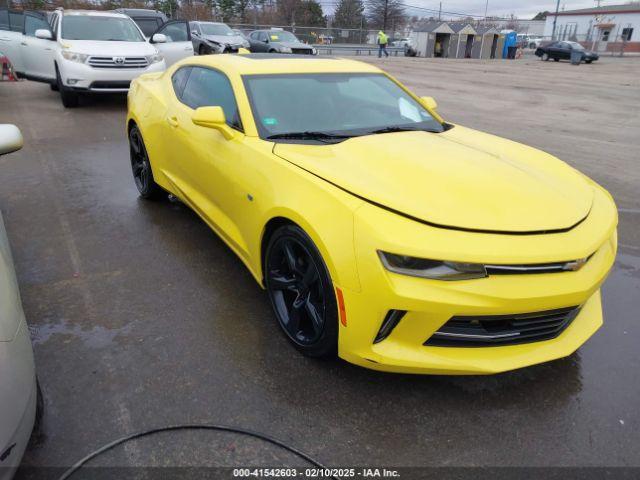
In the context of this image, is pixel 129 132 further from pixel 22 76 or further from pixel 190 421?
pixel 22 76

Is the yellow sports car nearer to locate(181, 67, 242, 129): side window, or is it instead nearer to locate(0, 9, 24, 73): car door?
locate(181, 67, 242, 129): side window

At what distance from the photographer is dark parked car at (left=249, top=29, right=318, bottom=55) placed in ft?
69.6

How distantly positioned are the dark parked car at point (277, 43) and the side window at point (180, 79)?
16716 millimetres

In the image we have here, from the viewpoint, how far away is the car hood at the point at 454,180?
2346 millimetres

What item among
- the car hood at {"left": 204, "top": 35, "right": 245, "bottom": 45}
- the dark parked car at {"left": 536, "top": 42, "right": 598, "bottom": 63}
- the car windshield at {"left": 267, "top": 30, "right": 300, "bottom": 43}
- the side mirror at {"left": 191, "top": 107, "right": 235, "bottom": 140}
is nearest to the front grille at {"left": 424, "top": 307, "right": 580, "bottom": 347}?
the side mirror at {"left": 191, "top": 107, "right": 235, "bottom": 140}

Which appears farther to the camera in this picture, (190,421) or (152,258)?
(152,258)

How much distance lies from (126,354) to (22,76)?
1066 cm

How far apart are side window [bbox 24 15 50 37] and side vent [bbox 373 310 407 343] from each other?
11.3 meters

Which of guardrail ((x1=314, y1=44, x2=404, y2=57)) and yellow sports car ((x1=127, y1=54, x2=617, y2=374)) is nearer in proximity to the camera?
yellow sports car ((x1=127, y1=54, x2=617, y2=374))

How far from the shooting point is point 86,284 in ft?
→ 11.5

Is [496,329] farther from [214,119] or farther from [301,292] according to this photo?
[214,119]

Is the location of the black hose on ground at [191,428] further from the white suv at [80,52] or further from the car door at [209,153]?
the white suv at [80,52]

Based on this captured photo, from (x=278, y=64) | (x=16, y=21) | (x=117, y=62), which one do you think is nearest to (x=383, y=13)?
(x=16, y=21)

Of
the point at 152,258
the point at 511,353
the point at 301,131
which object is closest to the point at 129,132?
the point at 152,258
